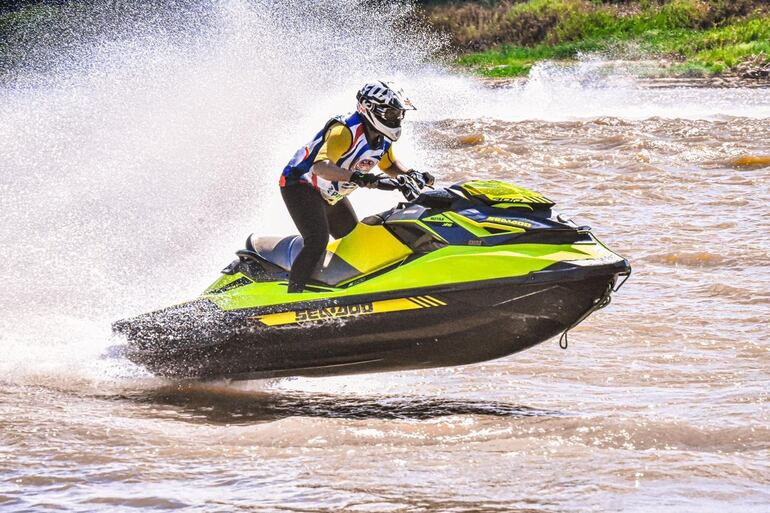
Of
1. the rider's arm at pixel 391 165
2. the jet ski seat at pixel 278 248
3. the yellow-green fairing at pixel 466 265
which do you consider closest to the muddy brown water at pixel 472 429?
the yellow-green fairing at pixel 466 265

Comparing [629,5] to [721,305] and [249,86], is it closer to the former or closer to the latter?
[249,86]

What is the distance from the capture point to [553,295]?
206 inches

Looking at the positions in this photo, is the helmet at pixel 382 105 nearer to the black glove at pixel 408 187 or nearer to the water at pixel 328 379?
the black glove at pixel 408 187

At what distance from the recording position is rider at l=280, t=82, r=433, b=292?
18.2ft

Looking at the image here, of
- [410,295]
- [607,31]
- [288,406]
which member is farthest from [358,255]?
[607,31]

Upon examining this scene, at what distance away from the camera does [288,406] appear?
237 inches

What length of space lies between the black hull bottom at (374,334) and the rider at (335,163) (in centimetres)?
36

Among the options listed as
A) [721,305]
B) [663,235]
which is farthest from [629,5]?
[721,305]

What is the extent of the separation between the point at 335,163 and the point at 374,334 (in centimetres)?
90

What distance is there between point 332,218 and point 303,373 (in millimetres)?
872

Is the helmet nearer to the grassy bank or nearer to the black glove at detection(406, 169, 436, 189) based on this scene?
the black glove at detection(406, 169, 436, 189)

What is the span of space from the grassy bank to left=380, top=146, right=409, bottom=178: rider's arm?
2141 cm

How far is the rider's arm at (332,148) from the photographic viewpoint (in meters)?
5.59

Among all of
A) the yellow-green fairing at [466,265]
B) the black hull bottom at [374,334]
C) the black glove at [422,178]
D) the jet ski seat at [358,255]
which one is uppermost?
the black glove at [422,178]
